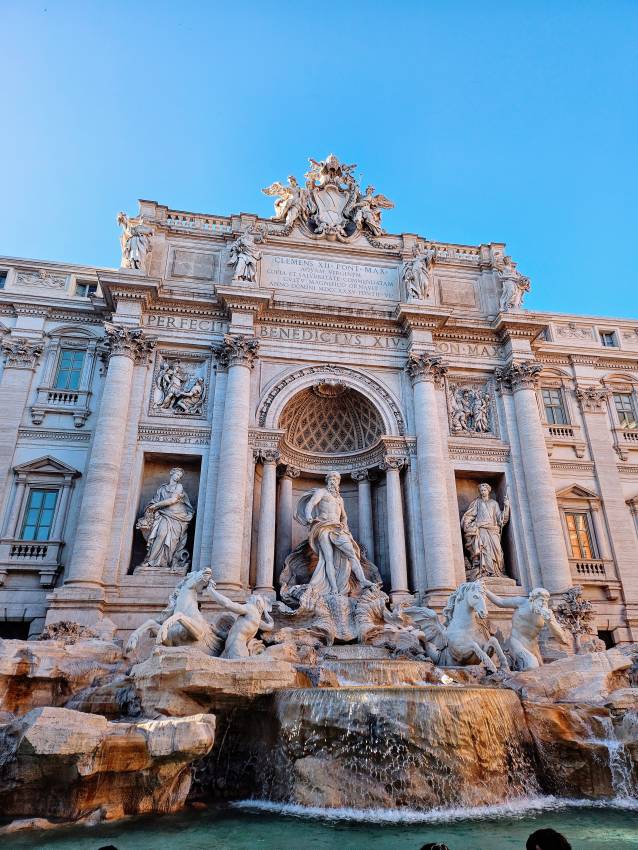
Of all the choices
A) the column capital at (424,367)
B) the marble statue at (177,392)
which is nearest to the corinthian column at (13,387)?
the marble statue at (177,392)

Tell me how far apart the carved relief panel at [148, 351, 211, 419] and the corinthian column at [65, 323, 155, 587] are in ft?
2.42

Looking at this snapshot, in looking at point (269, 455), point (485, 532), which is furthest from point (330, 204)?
point (485, 532)

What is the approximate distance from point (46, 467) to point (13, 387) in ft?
9.37

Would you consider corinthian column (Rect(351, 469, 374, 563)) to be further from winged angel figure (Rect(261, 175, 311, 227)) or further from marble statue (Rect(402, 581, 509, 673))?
winged angel figure (Rect(261, 175, 311, 227))

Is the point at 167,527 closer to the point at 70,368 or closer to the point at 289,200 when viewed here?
the point at 70,368

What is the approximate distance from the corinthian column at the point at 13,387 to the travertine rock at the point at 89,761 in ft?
35.1

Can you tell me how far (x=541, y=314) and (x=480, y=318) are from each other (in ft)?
11.9

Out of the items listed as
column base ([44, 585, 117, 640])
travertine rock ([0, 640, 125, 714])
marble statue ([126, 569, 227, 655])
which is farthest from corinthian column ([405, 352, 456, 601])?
travertine rock ([0, 640, 125, 714])

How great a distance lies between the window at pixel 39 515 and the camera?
16.3m

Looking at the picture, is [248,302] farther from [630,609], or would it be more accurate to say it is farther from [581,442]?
[630,609]

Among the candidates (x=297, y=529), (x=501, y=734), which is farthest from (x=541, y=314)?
(x=501, y=734)

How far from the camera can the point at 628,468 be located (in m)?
20.7

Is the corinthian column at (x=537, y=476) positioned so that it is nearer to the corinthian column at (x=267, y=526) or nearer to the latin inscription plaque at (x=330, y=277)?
the latin inscription plaque at (x=330, y=277)

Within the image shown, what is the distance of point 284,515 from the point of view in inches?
716
